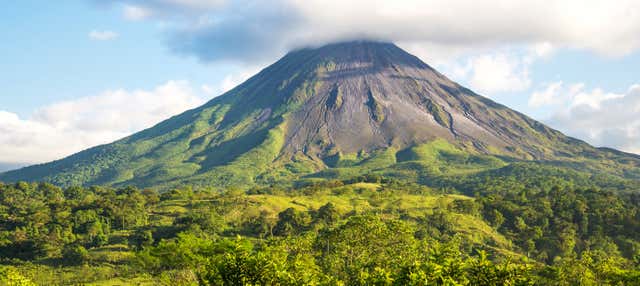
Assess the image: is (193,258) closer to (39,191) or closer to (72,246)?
(72,246)

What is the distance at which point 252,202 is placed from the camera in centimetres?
13000

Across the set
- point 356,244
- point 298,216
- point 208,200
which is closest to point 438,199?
point 298,216

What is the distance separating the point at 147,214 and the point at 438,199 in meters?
75.3

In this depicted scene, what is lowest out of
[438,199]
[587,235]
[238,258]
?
[587,235]

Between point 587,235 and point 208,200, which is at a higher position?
point 208,200

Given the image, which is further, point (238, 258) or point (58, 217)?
point (58, 217)

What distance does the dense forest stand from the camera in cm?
5394

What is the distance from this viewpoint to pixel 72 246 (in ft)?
318

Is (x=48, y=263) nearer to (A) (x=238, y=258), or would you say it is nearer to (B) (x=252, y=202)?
(B) (x=252, y=202)

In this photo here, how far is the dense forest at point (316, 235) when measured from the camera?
2124 inches

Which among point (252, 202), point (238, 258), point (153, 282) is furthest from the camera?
point (252, 202)

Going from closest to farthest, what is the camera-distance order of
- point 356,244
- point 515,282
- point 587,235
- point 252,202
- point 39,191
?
point 515,282 → point 356,244 → point 587,235 → point 252,202 → point 39,191

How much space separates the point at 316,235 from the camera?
3593 inches

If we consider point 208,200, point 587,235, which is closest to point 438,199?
point 587,235
